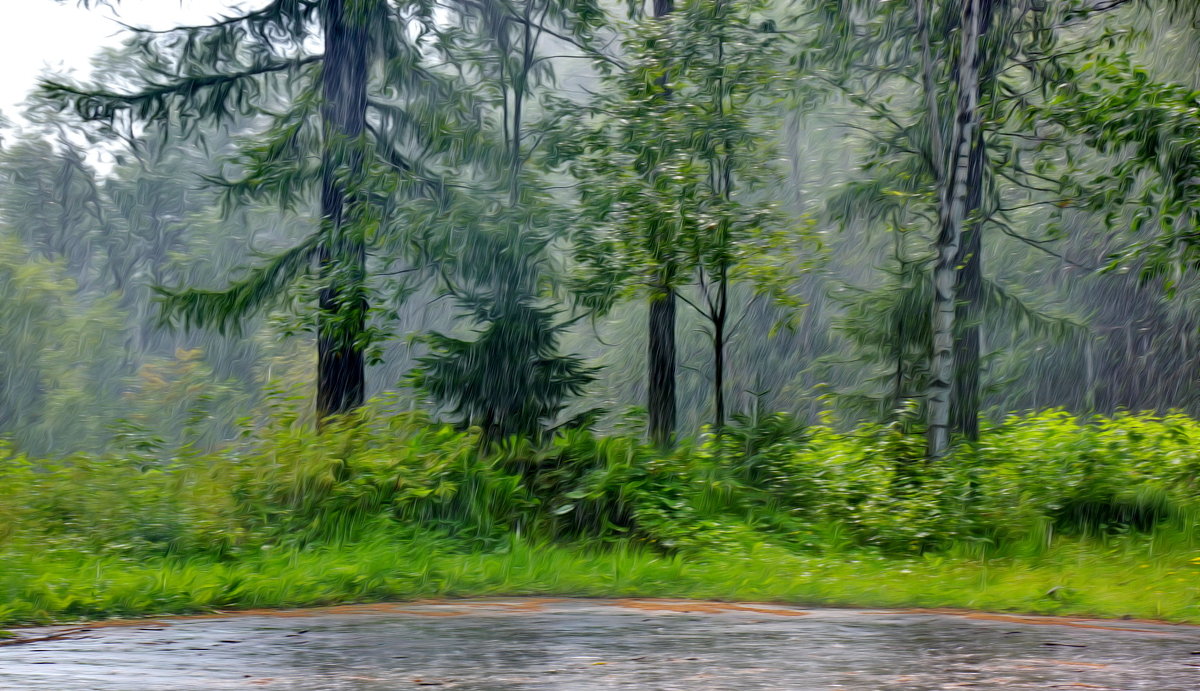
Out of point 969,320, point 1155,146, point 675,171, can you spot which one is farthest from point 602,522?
point 1155,146

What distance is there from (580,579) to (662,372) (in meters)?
6.63

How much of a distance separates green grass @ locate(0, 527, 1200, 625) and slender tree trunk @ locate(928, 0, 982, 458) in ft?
7.34

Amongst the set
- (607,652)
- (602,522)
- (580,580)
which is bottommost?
(580,580)

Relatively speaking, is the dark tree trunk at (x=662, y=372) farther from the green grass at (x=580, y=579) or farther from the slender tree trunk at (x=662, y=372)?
the green grass at (x=580, y=579)

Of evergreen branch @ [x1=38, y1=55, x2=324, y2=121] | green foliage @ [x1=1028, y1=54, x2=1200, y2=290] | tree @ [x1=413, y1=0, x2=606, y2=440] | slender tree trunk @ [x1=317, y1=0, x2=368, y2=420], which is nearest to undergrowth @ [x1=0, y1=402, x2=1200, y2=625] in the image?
tree @ [x1=413, y1=0, x2=606, y2=440]

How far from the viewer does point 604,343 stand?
16.5 m

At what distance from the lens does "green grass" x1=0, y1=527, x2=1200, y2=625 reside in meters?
8.34

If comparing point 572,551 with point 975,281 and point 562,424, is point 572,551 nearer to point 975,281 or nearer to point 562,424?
point 562,424

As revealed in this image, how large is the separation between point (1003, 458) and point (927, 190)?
11.9 ft

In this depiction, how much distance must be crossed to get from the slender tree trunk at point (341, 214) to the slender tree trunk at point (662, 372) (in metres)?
3.92

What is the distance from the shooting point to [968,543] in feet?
37.6

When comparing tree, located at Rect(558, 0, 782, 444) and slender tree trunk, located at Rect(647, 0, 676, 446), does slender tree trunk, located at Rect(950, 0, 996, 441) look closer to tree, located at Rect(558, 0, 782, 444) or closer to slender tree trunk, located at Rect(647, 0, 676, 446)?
tree, located at Rect(558, 0, 782, 444)

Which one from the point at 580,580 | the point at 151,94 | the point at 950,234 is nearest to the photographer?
the point at 580,580

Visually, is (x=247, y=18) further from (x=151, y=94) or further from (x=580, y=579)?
(x=580, y=579)
